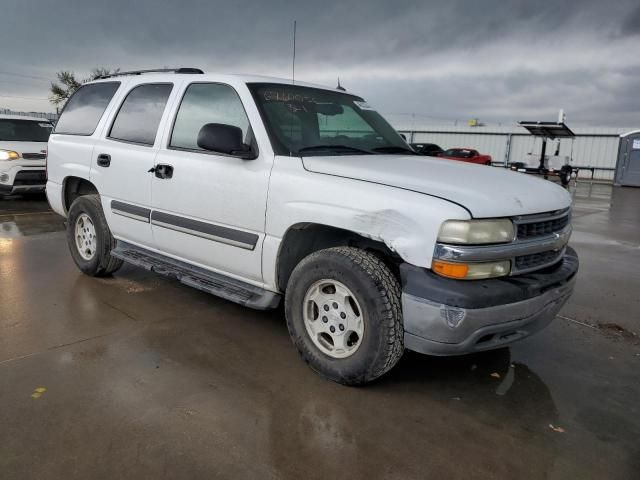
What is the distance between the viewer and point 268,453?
246 cm

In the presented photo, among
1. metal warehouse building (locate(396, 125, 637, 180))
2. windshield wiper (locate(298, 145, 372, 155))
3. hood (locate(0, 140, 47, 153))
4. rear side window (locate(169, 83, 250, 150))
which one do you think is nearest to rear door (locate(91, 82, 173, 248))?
rear side window (locate(169, 83, 250, 150))

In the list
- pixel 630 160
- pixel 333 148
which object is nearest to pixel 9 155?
pixel 333 148

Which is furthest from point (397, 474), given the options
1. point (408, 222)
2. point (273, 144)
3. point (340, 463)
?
point (273, 144)

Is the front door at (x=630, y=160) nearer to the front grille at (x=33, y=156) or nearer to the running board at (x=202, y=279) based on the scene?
the front grille at (x=33, y=156)

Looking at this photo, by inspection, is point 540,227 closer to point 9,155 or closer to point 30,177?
point 30,177

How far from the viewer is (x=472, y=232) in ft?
8.79

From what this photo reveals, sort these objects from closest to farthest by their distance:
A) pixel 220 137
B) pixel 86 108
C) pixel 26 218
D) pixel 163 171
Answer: pixel 220 137
pixel 163 171
pixel 86 108
pixel 26 218

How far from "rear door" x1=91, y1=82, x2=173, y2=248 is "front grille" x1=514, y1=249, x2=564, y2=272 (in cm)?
276

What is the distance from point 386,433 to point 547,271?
1.38 metres

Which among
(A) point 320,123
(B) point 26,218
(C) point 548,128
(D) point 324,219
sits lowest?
(B) point 26,218

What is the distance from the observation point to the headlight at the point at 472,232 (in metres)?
2.65

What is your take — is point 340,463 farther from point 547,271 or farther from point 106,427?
point 547,271

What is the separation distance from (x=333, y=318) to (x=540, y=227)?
4.33 feet

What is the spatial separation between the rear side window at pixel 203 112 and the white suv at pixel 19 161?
7211 mm
